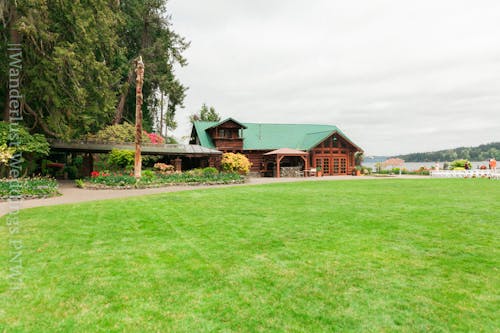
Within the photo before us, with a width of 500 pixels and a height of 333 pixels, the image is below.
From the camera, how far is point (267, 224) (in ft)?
22.1

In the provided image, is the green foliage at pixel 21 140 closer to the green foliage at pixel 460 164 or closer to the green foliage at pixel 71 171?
the green foliage at pixel 71 171

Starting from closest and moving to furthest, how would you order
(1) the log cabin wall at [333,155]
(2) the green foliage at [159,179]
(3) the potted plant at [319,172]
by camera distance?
(2) the green foliage at [159,179], (3) the potted plant at [319,172], (1) the log cabin wall at [333,155]

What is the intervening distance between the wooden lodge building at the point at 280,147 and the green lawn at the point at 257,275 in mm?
22277

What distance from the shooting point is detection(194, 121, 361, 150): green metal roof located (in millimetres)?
30938

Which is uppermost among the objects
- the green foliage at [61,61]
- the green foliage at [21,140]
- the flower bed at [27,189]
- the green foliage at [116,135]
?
the green foliage at [61,61]

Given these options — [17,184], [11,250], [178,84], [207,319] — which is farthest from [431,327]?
[178,84]

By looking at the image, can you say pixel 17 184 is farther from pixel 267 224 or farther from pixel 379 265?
pixel 379 265

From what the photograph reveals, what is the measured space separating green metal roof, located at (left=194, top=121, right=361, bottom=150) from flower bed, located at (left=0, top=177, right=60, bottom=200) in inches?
690

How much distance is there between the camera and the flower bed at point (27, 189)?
462 inches

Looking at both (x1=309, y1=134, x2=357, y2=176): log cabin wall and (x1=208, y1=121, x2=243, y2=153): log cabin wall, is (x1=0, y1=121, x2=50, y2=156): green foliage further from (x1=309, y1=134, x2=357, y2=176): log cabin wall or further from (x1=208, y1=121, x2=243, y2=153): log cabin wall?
(x1=309, y1=134, x2=357, y2=176): log cabin wall

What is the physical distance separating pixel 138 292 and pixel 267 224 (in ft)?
12.3

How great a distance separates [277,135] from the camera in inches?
1332

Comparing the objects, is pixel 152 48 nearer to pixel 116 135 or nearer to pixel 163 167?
pixel 116 135

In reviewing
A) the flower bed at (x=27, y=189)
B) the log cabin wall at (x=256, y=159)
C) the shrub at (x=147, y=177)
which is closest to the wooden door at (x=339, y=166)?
the log cabin wall at (x=256, y=159)
